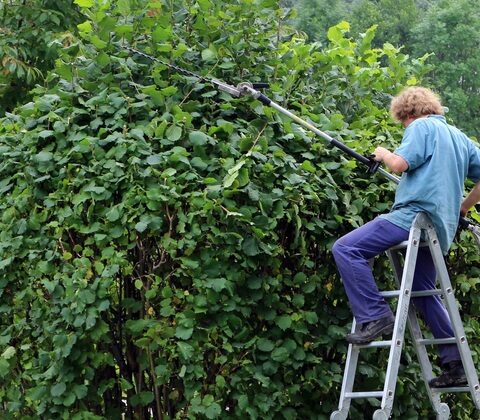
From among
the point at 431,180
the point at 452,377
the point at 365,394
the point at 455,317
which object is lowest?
the point at 452,377

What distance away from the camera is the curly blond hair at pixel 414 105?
20.7 feet

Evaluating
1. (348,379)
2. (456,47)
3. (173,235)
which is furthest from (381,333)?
(456,47)

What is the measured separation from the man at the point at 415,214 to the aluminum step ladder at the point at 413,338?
0.06m

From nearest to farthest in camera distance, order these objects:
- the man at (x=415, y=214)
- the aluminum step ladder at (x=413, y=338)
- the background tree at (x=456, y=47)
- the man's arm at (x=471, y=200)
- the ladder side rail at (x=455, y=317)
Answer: the aluminum step ladder at (x=413, y=338) → the man at (x=415, y=214) → the ladder side rail at (x=455, y=317) → the man's arm at (x=471, y=200) → the background tree at (x=456, y=47)

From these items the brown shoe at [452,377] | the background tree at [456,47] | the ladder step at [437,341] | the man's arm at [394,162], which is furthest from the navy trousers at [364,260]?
the background tree at [456,47]

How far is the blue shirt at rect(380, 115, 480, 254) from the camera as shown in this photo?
6.01 m

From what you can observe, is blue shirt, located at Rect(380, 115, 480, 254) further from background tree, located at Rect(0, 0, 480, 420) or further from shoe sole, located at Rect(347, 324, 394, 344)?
shoe sole, located at Rect(347, 324, 394, 344)

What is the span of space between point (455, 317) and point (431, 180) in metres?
0.79

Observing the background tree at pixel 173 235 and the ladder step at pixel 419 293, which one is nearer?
the background tree at pixel 173 235

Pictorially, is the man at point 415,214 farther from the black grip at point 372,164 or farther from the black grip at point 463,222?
the black grip at point 463,222

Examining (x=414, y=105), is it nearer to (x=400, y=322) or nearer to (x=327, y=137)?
(x=327, y=137)

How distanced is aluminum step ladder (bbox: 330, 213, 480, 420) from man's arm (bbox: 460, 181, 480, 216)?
1.48 ft

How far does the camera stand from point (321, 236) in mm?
6129

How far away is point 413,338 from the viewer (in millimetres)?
6293
